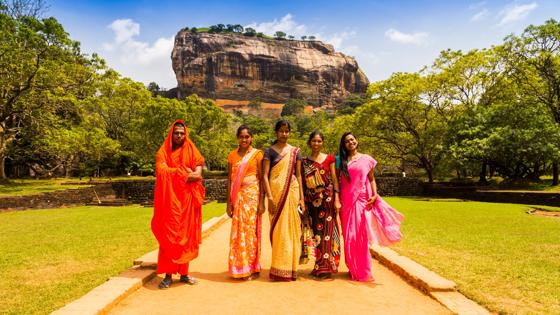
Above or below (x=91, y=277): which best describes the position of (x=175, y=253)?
above

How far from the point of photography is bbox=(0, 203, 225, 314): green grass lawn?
3.72 m

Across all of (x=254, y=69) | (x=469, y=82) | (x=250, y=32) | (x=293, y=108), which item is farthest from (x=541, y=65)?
(x=250, y=32)

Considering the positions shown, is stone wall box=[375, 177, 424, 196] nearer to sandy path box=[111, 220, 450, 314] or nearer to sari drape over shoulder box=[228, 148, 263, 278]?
sandy path box=[111, 220, 450, 314]

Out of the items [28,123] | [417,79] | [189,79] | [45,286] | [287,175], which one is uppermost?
[189,79]

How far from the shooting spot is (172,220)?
4.09 metres

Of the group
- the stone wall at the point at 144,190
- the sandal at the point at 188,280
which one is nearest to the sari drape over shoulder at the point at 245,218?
the sandal at the point at 188,280

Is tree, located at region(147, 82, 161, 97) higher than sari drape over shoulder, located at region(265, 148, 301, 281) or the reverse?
higher

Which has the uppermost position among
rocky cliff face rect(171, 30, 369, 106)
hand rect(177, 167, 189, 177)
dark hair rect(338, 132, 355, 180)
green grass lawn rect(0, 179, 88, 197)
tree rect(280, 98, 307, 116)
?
rocky cliff face rect(171, 30, 369, 106)

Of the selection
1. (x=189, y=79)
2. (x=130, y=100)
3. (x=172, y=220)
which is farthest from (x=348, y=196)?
(x=189, y=79)

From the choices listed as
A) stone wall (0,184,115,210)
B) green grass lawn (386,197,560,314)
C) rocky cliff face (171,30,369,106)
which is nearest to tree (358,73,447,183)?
green grass lawn (386,197,560,314)

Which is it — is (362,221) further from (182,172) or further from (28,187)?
(28,187)

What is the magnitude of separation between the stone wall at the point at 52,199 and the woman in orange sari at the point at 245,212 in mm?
12159

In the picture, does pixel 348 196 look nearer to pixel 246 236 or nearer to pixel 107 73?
pixel 246 236

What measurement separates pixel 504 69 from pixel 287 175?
66.2ft
